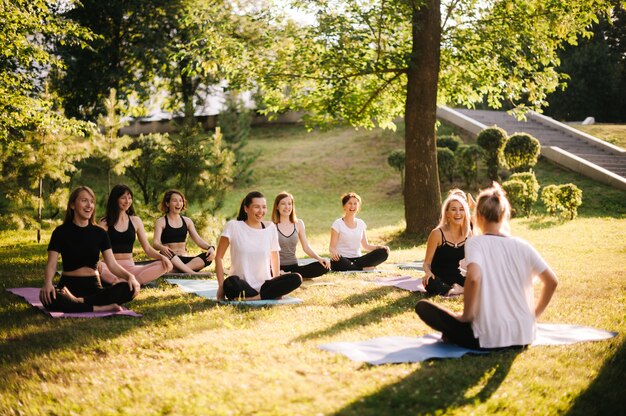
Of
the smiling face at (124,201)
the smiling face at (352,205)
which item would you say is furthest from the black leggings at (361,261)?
the smiling face at (124,201)

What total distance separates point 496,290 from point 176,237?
6397mm

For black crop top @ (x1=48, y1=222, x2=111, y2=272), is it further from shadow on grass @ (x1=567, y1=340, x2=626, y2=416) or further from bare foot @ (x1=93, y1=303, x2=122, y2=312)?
shadow on grass @ (x1=567, y1=340, x2=626, y2=416)

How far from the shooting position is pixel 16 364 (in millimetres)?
5191

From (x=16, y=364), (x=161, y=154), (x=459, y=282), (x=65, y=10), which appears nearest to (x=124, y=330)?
(x=16, y=364)

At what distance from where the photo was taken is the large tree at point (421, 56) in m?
13.8

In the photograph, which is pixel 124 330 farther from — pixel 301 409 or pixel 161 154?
pixel 161 154

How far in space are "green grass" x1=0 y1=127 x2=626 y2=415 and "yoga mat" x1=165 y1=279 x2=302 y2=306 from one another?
0.20 m

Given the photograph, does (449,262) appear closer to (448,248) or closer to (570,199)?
(448,248)

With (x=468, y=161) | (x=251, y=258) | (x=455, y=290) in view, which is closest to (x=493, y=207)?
(x=455, y=290)

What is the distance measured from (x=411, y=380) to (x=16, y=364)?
327 centimetres

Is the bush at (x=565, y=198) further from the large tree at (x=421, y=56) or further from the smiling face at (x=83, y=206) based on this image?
the smiling face at (x=83, y=206)

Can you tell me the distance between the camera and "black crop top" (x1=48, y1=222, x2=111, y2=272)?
7.08 meters

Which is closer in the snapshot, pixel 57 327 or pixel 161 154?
pixel 57 327

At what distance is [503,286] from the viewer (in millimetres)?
5297
